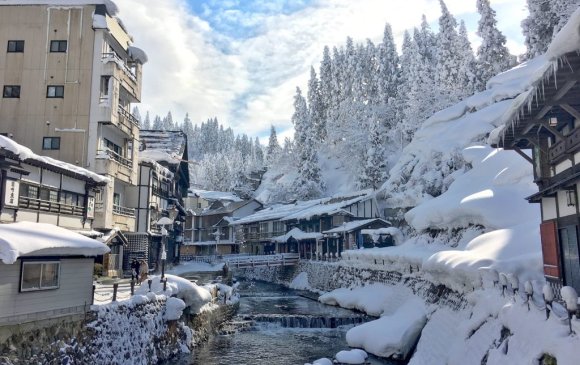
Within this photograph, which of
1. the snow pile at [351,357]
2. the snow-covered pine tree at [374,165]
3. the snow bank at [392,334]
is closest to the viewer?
the snow pile at [351,357]

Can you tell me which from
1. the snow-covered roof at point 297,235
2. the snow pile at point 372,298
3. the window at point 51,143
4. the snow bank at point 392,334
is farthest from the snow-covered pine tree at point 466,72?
the window at point 51,143

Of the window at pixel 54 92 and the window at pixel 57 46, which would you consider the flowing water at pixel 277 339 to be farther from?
the window at pixel 57 46

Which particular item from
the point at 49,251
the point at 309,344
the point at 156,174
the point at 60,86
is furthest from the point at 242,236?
the point at 49,251

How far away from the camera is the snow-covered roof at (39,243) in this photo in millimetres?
13129

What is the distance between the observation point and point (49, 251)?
601 inches

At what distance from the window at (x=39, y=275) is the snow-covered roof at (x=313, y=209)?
4020 cm

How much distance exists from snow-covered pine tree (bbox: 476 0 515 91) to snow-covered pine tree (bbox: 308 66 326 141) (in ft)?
156

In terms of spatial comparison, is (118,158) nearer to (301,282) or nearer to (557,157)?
(301,282)

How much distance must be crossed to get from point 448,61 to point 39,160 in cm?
6085

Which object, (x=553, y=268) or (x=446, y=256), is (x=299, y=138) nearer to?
(x=446, y=256)

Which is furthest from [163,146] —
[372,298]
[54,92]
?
[372,298]

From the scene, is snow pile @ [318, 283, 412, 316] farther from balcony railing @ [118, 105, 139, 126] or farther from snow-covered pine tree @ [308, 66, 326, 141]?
snow-covered pine tree @ [308, 66, 326, 141]

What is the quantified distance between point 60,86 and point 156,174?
12681 millimetres

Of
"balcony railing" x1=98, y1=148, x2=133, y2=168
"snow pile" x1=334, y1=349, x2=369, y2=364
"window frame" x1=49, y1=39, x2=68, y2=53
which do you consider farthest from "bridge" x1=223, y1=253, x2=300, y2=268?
"snow pile" x1=334, y1=349, x2=369, y2=364
